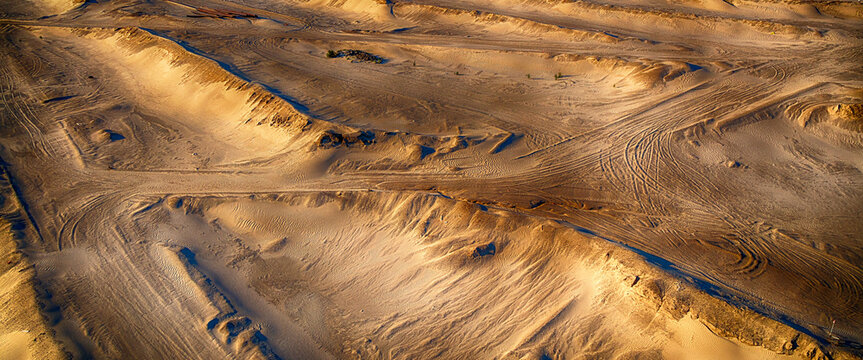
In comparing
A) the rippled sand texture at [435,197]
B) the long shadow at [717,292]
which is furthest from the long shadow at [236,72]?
the long shadow at [717,292]

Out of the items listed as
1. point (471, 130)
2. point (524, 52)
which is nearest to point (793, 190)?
point (471, 130)

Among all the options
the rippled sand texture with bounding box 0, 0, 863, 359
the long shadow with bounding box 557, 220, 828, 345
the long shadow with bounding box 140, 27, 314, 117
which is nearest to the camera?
the long shadow with bounding box 557, 220, 828, 345

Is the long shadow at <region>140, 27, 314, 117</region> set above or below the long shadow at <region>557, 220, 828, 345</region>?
above

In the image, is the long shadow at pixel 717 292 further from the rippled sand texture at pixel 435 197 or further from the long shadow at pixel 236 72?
the long shadow at pixel 236 72

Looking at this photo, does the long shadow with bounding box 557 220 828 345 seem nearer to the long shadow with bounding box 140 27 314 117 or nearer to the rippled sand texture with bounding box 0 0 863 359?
the rippled sand texture with bounding box 0 0 863 359

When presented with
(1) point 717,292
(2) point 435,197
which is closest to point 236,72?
(2) point 435,197

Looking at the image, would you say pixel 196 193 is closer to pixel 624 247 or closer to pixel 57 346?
pixel 57 346

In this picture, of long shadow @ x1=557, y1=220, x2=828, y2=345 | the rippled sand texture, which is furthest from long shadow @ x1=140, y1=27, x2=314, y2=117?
long shadow @ x1=557, y1=220, x2=828, y2=345

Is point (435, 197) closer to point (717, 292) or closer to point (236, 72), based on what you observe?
point (717, 292)
